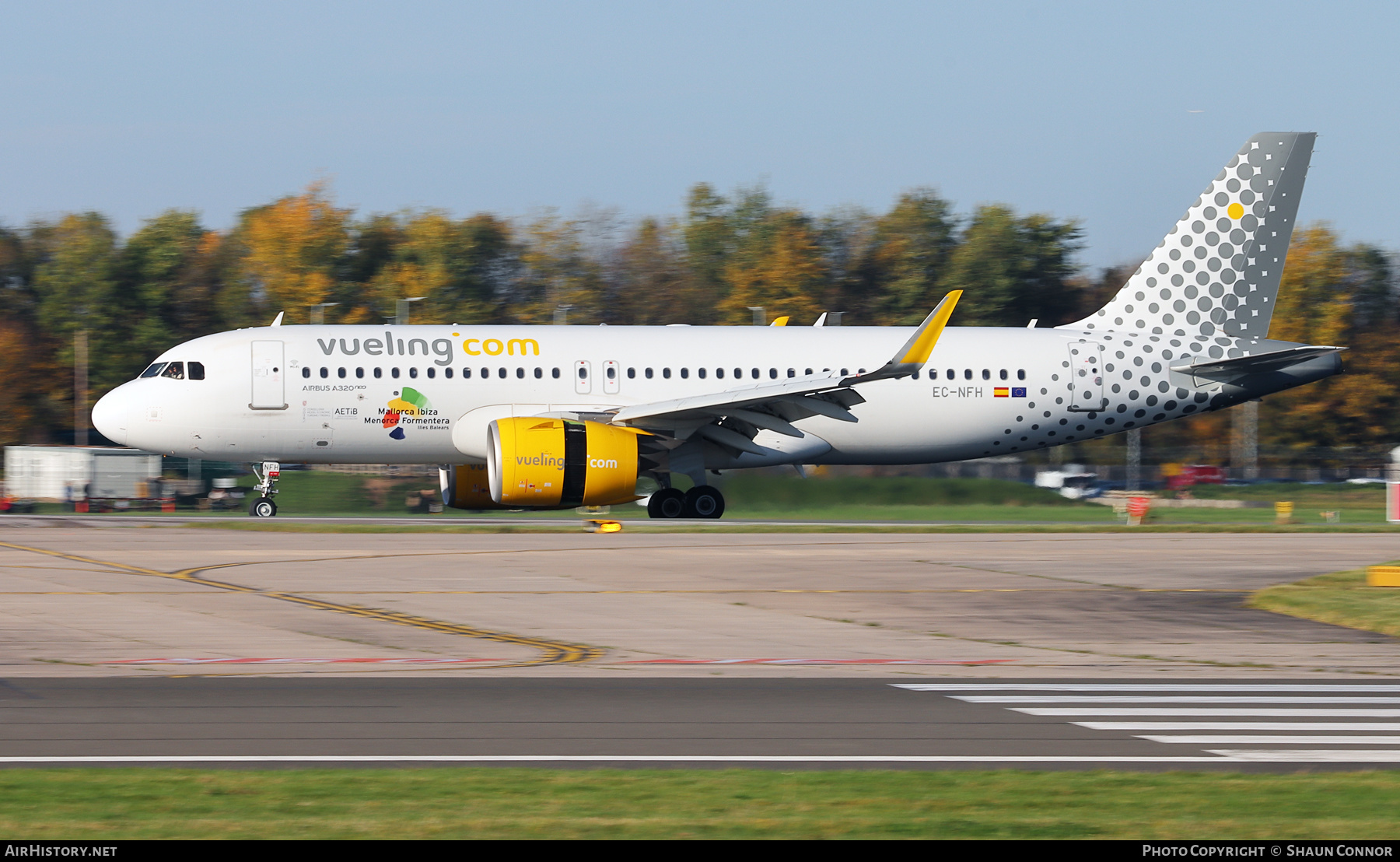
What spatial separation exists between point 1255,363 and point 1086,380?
3.39 m

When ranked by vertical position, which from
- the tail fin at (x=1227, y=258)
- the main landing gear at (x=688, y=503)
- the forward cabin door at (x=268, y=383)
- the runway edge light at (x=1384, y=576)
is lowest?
the runway edge light at (x=1384, y=576)

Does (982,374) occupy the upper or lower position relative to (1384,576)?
upper

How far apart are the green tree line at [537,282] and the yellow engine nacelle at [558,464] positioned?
3578cm

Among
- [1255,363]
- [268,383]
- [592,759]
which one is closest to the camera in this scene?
[592,759]

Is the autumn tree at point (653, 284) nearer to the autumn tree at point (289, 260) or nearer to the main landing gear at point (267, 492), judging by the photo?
the autumn tree at point (289, 260)

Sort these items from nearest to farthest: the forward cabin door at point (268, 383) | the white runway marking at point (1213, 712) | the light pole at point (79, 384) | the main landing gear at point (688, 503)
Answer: the white runway marking at point (1213, 712) → the forward cabin door at point (268, 383) → the main landing gear at point (688, 503) → the light pole at point (79, 384)

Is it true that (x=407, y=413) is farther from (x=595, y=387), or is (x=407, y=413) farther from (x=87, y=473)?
(x=87, y=473)

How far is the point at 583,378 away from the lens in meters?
30.7

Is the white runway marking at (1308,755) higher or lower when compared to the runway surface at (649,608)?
lower

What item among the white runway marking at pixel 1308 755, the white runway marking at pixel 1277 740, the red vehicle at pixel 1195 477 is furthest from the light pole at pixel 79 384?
the white runway marking at pixel 1308 755

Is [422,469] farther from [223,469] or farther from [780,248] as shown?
[780,248]

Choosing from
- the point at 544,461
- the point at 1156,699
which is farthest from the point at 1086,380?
the point at 1156,699

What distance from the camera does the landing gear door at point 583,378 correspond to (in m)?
30.6

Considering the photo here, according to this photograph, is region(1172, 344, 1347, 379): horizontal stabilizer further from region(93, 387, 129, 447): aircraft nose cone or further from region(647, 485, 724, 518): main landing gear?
region(93, 387, 129, 447): aircraft nose cone
